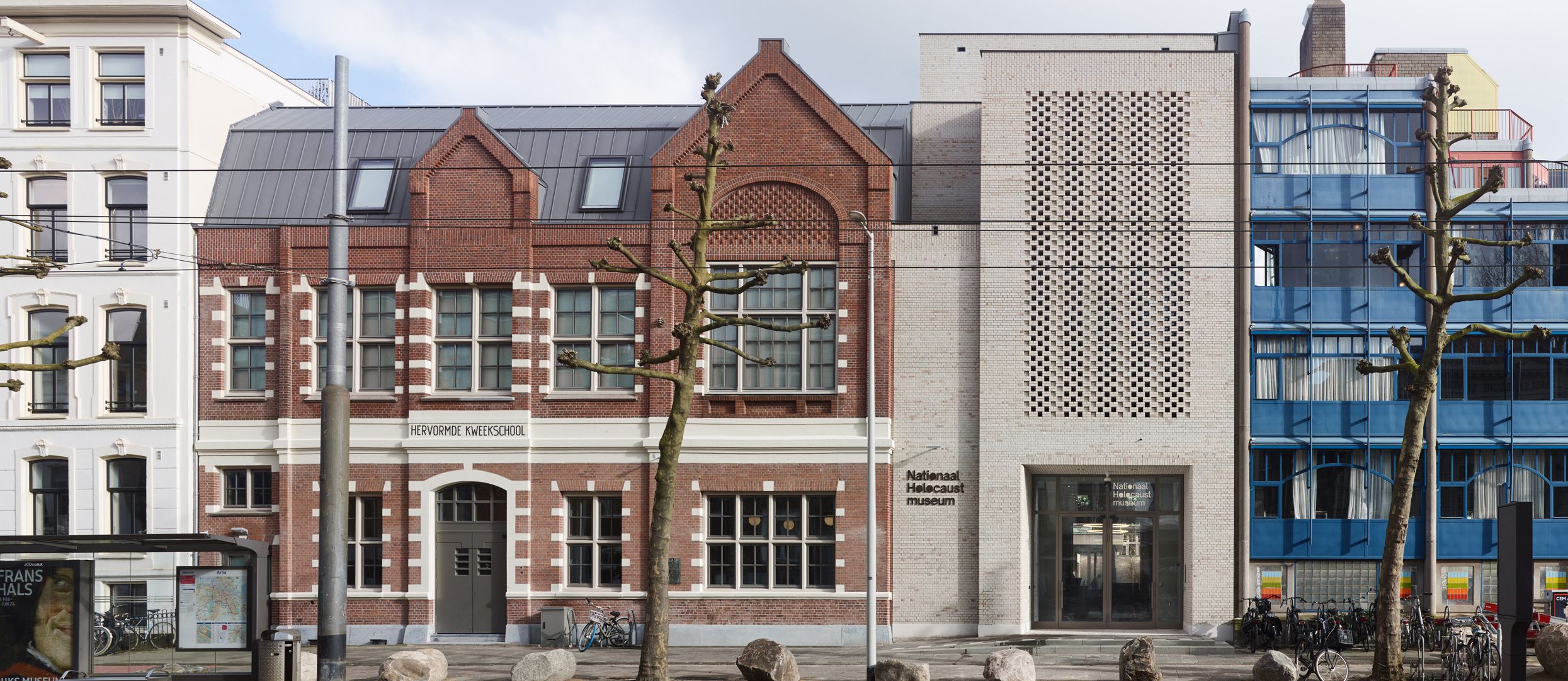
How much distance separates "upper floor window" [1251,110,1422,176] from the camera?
2909cm

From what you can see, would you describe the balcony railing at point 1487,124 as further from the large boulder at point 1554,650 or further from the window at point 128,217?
the window at point 128,217

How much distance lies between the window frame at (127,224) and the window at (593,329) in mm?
9110

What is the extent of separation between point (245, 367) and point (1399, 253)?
24.8 metres

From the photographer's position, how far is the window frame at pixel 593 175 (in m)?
29.5

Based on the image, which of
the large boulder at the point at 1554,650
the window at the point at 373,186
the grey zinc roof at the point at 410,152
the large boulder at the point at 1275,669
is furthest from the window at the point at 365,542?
the large boulder at the point at 1554,650

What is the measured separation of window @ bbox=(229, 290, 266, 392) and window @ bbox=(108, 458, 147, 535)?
2.73 meters

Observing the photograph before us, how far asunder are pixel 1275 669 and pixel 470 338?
16972mm

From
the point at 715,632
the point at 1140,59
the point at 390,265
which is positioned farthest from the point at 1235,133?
the point at 390,265

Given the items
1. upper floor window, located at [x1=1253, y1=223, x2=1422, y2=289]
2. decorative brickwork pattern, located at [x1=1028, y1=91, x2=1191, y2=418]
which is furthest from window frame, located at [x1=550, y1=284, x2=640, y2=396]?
upper floor window, located at [x1=1253, y1=223, x2=1422, y2=289]

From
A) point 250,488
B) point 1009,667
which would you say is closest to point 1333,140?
point 1009,667

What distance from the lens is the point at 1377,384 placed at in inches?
1136

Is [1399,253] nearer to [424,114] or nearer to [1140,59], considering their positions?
[1140,59]

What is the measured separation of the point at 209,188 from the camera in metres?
30.4

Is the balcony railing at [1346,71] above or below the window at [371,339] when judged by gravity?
A: above
